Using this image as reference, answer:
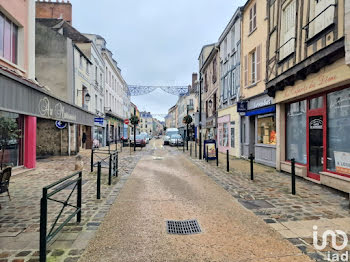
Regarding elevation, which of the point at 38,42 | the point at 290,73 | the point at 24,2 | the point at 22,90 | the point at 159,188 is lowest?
the point at 159,188

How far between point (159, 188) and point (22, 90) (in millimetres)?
4293

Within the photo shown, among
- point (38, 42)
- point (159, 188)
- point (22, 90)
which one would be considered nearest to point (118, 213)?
point (159, 188)

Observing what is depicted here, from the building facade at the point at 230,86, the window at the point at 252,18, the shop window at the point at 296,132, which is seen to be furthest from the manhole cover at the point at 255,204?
the window at the point at 252,18

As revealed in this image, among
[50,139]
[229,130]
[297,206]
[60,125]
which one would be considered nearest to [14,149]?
[60,125]

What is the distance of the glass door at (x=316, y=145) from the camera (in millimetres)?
6969

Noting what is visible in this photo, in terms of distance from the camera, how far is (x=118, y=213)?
4359 mm

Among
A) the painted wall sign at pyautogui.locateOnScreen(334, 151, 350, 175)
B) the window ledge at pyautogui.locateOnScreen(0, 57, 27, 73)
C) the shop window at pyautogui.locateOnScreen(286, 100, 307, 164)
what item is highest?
the window ledge at pyautogui.locateOnScreen(0, 57, 27, 73)

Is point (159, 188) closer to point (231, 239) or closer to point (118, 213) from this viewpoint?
point (118, 213)

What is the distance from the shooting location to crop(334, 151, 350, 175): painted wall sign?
18.9ft

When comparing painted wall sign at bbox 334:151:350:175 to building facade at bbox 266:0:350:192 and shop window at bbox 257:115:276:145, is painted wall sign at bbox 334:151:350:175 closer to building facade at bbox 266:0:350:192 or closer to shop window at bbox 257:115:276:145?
building facade at bbox 266:0:350:192

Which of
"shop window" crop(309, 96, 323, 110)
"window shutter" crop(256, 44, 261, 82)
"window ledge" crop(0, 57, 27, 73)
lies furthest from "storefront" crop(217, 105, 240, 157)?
"window ledge" crop(0, 57, 27, 73)

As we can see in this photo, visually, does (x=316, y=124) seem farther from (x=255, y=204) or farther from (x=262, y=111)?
(x=255, y=204)

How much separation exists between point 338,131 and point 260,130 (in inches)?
220

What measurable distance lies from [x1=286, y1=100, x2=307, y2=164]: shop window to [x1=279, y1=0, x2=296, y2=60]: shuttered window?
2110mm
